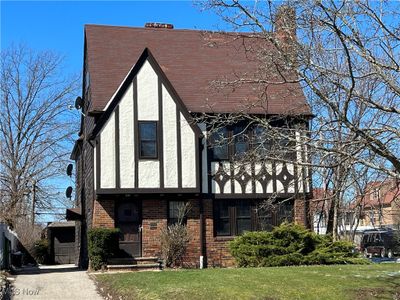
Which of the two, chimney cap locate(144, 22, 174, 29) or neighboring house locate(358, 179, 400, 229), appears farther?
chimney cap locate(144, 22, 174, 29)

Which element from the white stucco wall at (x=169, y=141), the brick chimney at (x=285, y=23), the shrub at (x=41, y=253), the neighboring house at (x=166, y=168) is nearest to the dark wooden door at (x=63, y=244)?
the shrub at (x=41, y=253)

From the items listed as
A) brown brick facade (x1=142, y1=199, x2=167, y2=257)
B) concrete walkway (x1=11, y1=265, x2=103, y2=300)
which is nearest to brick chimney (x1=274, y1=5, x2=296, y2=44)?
concrete walkway (x1=11, y1=265, x2=103, y2=300)

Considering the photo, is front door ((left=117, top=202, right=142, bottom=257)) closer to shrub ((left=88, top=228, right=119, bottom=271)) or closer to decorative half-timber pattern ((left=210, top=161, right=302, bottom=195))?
shrub ((left=88, top=228, right=119, bottom=271))

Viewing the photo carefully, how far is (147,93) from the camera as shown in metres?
20.9

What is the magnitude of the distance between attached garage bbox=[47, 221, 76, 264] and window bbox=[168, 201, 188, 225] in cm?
1575

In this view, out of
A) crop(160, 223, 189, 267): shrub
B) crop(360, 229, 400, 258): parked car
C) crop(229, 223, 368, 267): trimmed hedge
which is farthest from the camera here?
crop(360, 229, 400, 258): parked car

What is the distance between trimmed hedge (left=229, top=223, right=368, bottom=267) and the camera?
1869cm

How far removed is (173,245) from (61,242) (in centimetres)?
1830

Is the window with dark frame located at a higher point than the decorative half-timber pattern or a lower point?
lower

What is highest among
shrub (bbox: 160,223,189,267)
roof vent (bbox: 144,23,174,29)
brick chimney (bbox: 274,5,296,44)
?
roof vent (bbox: 144,23,174,29)

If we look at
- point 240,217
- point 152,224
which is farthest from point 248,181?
point 152,224

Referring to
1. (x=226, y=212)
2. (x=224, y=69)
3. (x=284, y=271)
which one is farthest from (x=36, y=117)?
(x=284, y=271)

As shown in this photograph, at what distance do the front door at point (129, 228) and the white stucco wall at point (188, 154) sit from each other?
212 cm

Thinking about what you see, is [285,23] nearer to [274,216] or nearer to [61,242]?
[274,216]
